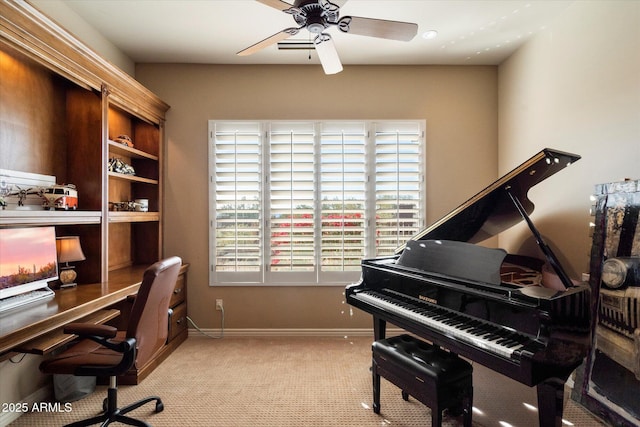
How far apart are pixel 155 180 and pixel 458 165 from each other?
3272 millimetres

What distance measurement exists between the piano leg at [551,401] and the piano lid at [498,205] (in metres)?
1.00

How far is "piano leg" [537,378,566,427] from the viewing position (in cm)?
136

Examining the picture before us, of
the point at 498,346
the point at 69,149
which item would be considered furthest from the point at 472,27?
the point at 69,149

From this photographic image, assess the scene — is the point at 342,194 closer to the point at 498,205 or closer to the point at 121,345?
the point at 498,205

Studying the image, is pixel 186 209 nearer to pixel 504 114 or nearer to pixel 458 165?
pixel 458 165

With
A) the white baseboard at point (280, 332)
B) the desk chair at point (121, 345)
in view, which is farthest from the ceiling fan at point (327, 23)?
the white baseboard at point (280, 332)

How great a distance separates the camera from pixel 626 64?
1.95 metres

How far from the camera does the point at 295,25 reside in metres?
2.61

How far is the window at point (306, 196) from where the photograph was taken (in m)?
3.22

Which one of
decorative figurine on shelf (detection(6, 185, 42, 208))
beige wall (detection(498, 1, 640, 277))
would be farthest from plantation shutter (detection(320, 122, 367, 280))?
decorative figurine on shelf (detection(6, 185, 42, 208))

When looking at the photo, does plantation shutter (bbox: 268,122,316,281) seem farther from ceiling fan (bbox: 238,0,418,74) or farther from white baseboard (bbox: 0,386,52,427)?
white baseboard (bbox: 0,386,52,427)

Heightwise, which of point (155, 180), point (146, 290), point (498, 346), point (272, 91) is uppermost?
point (272, 91)

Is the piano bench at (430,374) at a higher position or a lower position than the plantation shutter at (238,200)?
lower

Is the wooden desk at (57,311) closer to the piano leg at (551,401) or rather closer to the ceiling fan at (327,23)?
the ceiling fan at (327,23)
